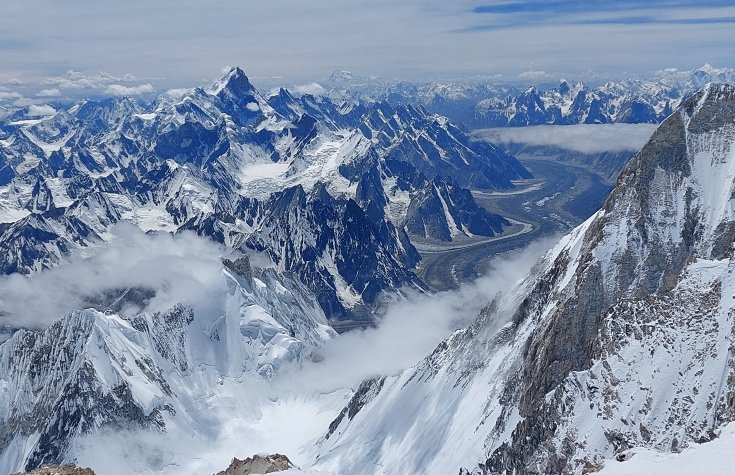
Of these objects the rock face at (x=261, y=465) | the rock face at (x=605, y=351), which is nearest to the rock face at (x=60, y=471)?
the rock face at (x=261, y=465)

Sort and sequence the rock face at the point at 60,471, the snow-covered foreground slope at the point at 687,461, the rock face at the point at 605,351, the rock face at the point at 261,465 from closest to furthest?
the snow-covered foreground slope at the point at 687,461
the rock face at the point at 60,471
the rock face at the point at 605,351
the rock face at the point at 261,465

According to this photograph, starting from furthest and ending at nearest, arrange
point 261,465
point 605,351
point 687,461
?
point 605,351 < point 261,465 < point 687,461

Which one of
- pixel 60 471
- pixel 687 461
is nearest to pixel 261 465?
pixel 60 471

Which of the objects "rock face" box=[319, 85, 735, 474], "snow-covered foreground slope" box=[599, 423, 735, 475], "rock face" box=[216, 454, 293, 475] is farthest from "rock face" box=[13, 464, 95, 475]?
"rock face" box=[319, 85, 735, 474]

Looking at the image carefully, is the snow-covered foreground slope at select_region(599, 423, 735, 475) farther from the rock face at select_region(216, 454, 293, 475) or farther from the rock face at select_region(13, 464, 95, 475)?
the rock face at select_region(13, 464, 95, 475)

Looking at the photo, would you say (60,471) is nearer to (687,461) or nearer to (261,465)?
(261,465)

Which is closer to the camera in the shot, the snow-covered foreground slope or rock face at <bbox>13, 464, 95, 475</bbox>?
the snow-covered foreground slope

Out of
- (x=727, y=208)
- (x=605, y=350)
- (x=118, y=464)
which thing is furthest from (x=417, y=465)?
(x=118, y=464)

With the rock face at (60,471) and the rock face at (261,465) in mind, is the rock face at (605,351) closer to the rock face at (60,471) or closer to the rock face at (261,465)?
the rock face at (261,465)

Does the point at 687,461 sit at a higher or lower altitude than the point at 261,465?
higher
